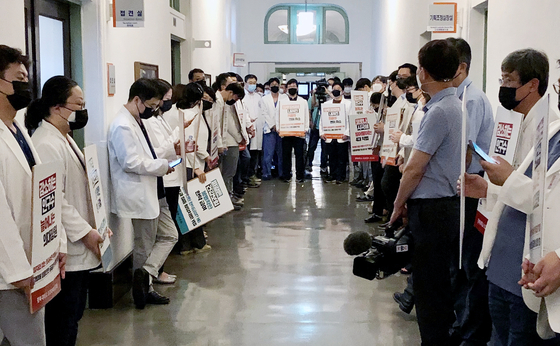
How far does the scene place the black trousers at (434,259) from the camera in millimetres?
3203

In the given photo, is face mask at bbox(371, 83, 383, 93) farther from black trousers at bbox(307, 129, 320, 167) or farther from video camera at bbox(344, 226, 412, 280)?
video camera at bbox(344, 226, 412, 280)

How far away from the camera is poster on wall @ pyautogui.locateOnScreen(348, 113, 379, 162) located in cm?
780

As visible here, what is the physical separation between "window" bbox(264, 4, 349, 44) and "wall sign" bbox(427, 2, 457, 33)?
437 inches

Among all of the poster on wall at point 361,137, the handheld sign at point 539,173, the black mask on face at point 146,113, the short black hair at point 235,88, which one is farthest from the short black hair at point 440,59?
the poster on wall at point 361,137

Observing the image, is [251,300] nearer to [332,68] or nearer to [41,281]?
[41,281]

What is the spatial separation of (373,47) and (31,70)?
13446 millimetres

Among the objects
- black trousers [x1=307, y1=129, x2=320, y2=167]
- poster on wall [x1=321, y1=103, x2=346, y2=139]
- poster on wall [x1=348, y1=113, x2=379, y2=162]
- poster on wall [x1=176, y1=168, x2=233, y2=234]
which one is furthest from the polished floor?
black trousers [x1=307, y1=129, x2=320, y2=167]

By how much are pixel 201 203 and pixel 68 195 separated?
2558 millimetres

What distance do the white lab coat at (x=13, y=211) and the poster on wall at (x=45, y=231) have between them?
56 millimetres

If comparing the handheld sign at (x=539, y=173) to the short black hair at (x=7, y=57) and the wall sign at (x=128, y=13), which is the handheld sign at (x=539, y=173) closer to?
the short black hair at (x=7, y=57)

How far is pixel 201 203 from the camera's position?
567 centimetres

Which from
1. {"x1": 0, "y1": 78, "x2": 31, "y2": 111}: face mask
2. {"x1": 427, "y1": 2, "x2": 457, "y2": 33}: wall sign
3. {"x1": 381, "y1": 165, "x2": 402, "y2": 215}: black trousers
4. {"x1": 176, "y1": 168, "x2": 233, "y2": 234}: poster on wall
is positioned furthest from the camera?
{"x1": 427, "y1": 2, "x2": 457, "y2": 33}: wall sign

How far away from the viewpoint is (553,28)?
4.20m

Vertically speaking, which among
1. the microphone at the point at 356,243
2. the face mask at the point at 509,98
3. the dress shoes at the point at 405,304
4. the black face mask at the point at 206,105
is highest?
the face mask at the point at 509,98
